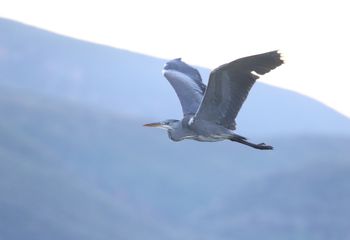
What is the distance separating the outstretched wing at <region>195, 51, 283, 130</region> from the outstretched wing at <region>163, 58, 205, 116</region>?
1.57 meters

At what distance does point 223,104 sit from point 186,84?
134 inches

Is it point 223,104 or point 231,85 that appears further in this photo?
point 223,104

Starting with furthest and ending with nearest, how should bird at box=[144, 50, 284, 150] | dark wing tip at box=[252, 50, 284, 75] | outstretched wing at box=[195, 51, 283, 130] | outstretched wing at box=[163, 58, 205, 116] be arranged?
outstretched wing at box=[163, 58, 205, 116]
bird at box=[144, 50, 284, 150]
outstretched wing at box=[195, 51, 283, 130]
dark wing tip at box=[252, 50, 284, 75]

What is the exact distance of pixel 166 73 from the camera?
27547mm

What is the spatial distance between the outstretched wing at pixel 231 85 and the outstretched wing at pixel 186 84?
1.57 m

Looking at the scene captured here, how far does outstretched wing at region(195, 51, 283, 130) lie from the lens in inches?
855

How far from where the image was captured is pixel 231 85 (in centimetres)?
2264

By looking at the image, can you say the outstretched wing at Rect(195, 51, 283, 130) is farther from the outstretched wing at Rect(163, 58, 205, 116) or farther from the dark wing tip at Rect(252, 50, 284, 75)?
the outstretched wing at Rect(163, 58, 205, 116)

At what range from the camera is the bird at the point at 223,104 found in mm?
21859

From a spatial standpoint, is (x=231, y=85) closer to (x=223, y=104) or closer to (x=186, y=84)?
(x=223, y=104)

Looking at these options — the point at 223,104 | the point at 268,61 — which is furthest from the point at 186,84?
the point at 268,61

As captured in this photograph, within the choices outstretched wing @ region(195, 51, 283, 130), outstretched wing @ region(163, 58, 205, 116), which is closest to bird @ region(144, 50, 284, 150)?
outstretched wing @ region(195, 51, 283, 130)

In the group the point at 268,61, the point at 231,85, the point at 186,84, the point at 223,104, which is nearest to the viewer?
the point at 268,61

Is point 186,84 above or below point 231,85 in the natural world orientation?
above
